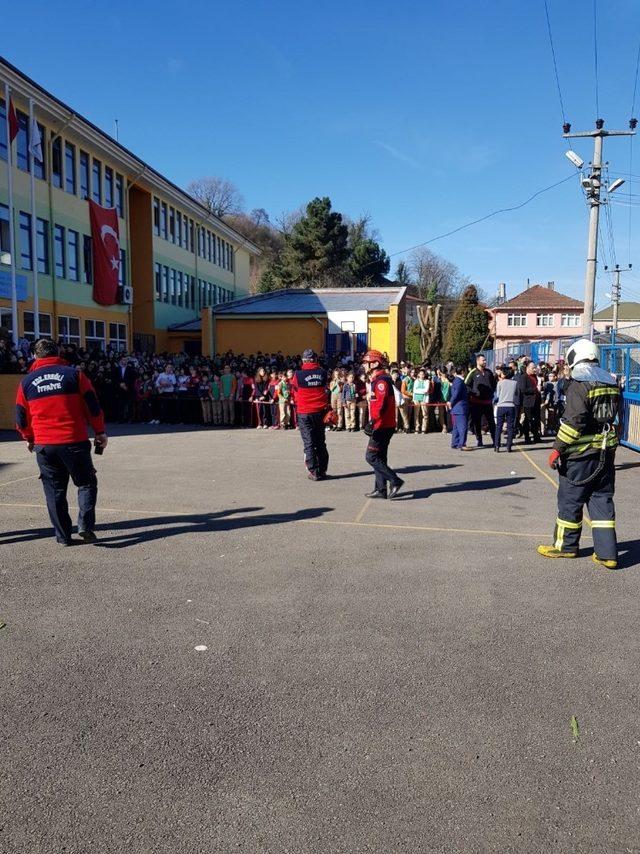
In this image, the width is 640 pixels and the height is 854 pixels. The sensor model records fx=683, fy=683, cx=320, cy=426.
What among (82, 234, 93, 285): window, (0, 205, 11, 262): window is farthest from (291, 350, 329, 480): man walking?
(82, 234, 93, 285): window

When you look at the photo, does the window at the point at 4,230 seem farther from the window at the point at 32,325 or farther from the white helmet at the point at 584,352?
the white helmet at the point at 584,352

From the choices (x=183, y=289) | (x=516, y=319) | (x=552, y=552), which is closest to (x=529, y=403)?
(x=552, y=552)

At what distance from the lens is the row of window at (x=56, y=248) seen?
24.2m

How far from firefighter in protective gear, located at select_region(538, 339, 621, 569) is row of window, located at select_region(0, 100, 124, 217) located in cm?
2308

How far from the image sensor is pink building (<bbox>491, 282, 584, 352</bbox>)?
74.8 metres

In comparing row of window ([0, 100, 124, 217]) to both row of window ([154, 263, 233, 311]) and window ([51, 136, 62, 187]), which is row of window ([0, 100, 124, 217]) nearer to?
window ([51, 136, 62, 187])

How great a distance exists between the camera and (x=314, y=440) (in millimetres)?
10266

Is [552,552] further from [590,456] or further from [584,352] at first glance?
[584,352]

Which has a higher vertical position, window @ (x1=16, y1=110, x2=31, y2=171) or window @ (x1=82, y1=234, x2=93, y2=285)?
window @ (x1=16, y1=110, x2=31, y2=171)

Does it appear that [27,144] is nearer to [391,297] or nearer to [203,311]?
[203,311]

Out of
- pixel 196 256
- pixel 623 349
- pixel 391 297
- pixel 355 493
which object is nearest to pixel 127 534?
pixel 355 493

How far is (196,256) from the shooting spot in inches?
1780

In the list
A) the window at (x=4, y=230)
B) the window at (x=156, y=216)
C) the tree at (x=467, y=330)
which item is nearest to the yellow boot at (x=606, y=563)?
the window at (x=4, y=230)

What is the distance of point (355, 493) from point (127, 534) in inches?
132
